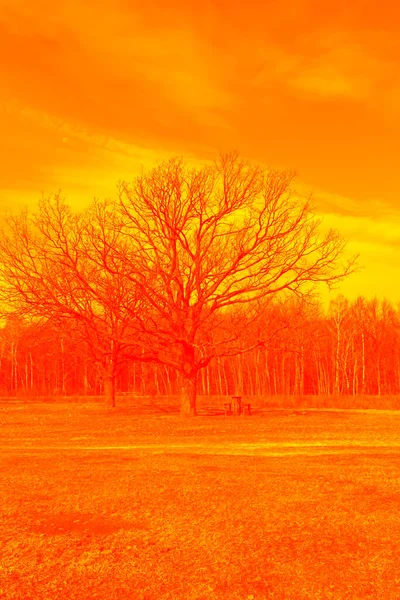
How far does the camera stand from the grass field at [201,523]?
5.95 meters

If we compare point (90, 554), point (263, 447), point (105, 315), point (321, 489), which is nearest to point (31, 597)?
point (90, 554)

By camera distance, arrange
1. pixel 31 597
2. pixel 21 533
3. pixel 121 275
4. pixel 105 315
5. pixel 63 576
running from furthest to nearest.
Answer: pixel 105 315
pixel 121 275
pixel 21 533
pixel 63 576
pixel 31 597

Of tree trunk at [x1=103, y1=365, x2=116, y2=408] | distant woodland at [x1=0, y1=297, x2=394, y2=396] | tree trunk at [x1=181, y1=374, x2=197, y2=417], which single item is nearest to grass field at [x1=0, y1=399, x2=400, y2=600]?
tree trunk at [x1=181, y1=374, x2=197, y2=417]

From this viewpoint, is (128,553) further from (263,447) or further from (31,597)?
(263,447)

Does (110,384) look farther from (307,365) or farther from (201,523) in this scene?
(307,365)

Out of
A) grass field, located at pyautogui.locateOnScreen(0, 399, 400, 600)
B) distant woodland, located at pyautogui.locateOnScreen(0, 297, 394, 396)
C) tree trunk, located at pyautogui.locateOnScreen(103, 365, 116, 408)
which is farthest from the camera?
distant woodland, located at pyautogui.locateOnScreen(0, 297, 394, 396)

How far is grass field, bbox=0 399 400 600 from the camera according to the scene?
19.5 feet

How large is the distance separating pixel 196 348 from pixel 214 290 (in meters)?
2.78

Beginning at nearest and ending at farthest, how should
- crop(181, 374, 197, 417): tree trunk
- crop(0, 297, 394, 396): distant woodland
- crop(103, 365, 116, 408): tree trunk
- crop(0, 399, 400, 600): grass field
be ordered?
1. crop(0, 399, 400, 600): grass field
2. crop(181, 374, 197, 417): tree trunk
3. crop(103, 365, 116, 408): tree trunk
4. crop(0, 297, 394, 396): distant woodland

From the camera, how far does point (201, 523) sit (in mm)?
8227

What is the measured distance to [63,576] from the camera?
6191 millimetres

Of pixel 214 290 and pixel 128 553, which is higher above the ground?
pixel 214 290

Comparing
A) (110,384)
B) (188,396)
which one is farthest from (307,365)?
(188,396)

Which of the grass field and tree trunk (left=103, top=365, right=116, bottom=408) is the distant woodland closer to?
tree trunk (left=103, top=365, right=116, bottom=408)
